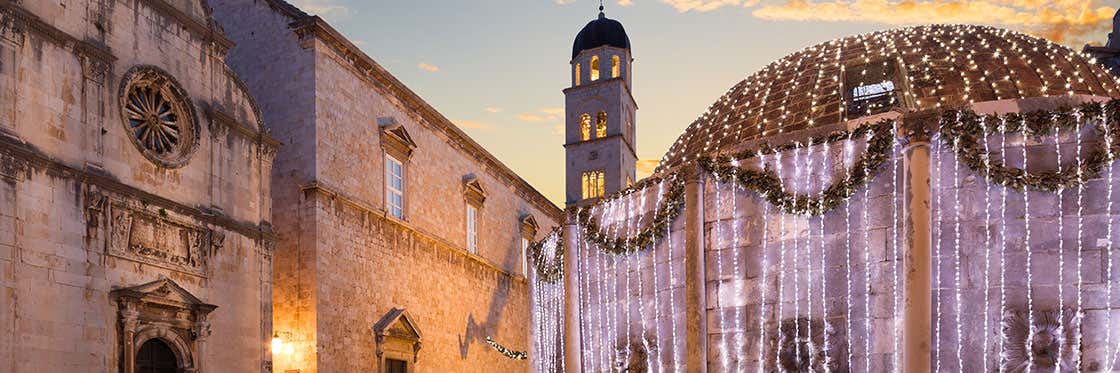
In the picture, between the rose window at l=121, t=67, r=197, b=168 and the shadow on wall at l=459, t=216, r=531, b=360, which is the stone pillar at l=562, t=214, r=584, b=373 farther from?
the shadow on wall at l=459, t=216, r=531, b=360

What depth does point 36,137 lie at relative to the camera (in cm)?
1320

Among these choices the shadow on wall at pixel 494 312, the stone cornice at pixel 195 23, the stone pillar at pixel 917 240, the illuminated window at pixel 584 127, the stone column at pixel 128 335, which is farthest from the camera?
the illuminated window at pixel 584 127

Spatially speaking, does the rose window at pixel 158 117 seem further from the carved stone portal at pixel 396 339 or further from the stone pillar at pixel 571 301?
the carved stone portal at pixel 396 339

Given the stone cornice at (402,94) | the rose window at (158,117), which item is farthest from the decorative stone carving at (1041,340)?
the rose window at (158,117)

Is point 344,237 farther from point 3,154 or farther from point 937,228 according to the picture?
point 937,228

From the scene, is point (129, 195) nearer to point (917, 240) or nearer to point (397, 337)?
point (397, 337)

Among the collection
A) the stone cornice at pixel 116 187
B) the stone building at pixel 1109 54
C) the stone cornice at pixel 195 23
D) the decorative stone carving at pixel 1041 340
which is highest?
the stone building at pixel 1109 54

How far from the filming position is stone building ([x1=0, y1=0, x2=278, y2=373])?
42.4ft

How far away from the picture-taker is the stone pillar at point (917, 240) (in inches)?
393

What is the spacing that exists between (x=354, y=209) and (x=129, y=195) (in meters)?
7.38

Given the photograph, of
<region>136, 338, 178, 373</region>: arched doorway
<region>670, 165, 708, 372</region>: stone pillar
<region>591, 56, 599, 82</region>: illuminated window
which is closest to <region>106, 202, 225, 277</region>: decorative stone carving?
<region>136, 338, 178, 373</region>: arched doorway

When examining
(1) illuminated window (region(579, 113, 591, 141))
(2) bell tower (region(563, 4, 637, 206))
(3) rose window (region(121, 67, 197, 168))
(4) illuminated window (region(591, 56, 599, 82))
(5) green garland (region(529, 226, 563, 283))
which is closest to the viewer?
(3) rose window (region(121, 67, 197, 168))

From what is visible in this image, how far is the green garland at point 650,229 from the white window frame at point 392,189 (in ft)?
33.2

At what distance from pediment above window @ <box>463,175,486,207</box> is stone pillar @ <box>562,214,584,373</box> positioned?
1461 centimetres
